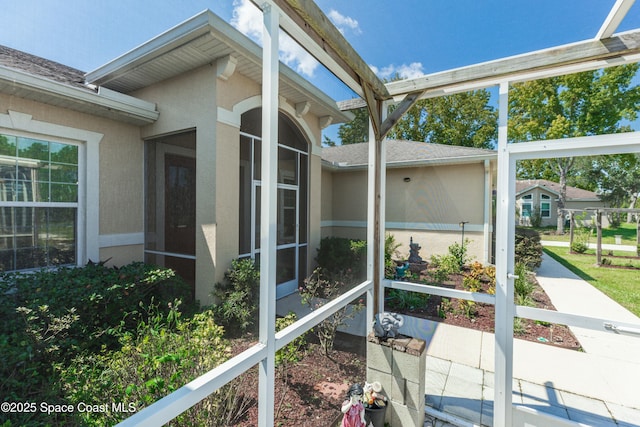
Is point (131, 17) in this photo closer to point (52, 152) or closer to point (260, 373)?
point (52, 152)

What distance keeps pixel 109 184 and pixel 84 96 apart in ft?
1.80

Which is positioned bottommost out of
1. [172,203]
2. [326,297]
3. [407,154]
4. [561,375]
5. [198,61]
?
[561,375]

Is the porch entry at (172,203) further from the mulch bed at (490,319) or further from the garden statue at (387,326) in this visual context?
the mulch bed at (490,319)

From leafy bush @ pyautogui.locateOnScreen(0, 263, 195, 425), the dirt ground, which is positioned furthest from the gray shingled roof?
the dirt ground

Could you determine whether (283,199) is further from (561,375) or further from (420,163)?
(561,375)

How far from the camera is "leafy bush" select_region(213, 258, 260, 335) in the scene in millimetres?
2053

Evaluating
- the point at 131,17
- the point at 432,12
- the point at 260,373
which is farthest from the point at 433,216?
the point at 131,17

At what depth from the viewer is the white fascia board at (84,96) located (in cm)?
102

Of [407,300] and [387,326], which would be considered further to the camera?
[407,300]

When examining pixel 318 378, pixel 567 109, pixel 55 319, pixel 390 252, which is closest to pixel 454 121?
pixel 567 109

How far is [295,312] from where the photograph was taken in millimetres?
2125

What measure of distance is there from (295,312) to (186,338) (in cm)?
77

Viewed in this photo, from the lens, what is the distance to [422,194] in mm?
3590

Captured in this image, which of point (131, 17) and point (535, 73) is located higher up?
point (535, 73)
